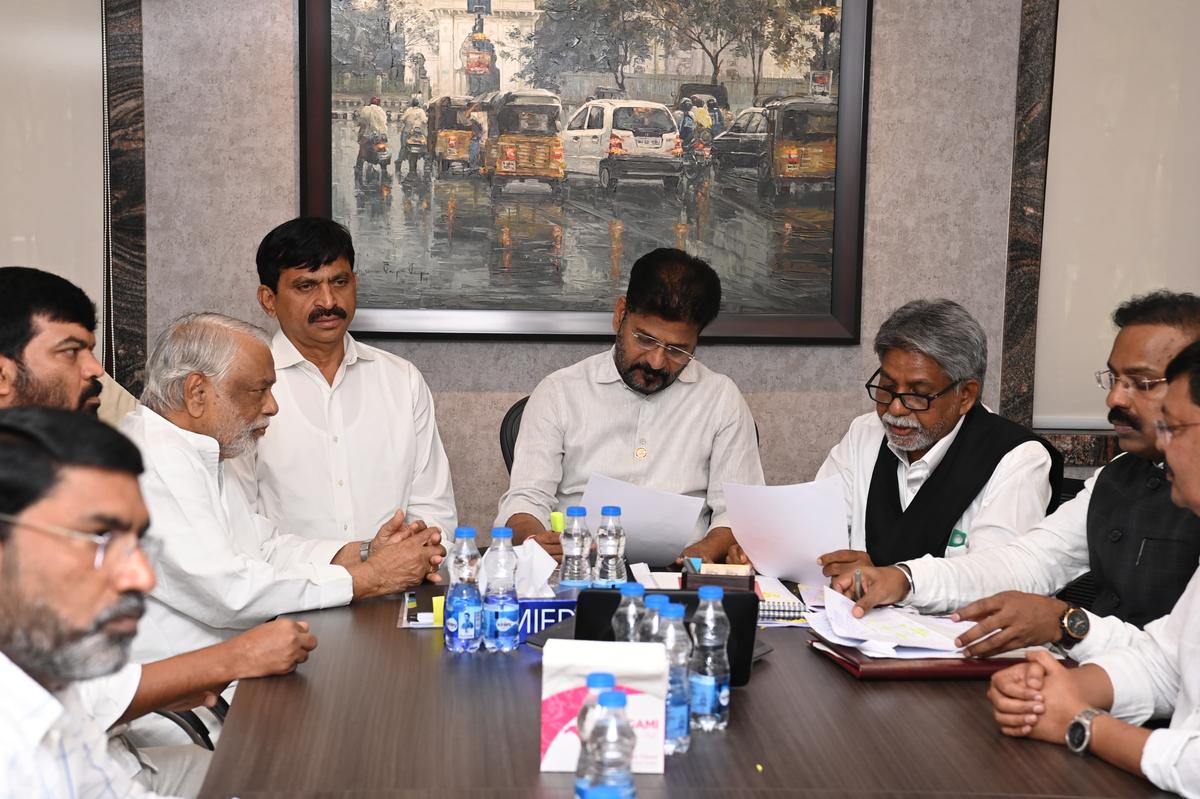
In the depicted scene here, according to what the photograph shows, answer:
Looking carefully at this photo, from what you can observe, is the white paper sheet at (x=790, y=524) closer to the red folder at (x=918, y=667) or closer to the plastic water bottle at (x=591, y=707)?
the red folder at (x=918, y=667)

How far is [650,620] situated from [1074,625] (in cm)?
106

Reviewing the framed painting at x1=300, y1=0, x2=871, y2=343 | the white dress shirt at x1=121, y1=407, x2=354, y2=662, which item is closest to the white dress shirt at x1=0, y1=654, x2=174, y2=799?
the white dress shirt at x1=121, y1=407, x2=354, y2=662

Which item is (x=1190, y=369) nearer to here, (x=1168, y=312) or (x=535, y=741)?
(x=1168, y=312)

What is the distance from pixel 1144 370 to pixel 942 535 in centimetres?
73

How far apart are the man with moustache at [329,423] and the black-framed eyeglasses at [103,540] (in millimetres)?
2033

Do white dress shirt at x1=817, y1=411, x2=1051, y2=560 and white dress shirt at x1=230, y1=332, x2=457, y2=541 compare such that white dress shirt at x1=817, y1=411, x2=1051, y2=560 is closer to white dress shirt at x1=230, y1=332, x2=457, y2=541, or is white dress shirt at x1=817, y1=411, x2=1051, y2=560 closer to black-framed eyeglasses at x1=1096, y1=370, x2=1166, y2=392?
black-framed eyeglasses at x1=1096, y1=370, x2=1166, y2=392

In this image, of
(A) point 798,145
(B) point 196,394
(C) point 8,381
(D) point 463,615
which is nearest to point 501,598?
(D) point 463,615

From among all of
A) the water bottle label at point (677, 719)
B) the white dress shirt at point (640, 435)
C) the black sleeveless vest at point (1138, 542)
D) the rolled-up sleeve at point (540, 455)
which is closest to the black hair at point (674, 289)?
the white dress shirt at point (640, 435)

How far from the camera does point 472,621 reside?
2.34 meters

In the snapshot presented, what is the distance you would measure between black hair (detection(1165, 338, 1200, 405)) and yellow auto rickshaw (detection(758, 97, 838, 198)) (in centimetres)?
259

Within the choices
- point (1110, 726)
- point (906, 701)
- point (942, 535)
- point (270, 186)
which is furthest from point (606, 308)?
point (1110, 726)

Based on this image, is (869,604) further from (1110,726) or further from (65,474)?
(65,474)

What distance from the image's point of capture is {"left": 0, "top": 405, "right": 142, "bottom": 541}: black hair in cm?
148

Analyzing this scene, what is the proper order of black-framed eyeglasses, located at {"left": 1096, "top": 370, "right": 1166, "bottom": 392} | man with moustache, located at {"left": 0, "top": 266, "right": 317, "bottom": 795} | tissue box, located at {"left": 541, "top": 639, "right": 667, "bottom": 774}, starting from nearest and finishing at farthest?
1. tissue box, located at {"left": 541, "top": 639, "right": 667, "bottom": 774}
2. man with moustache, located at {"left": 0, "top": 266, "right": 317, "bottom": 795}
3. black-framed eyeglasses, located at {"left": 1096, "top": 370, "right": 1166, "bottom": 392}
